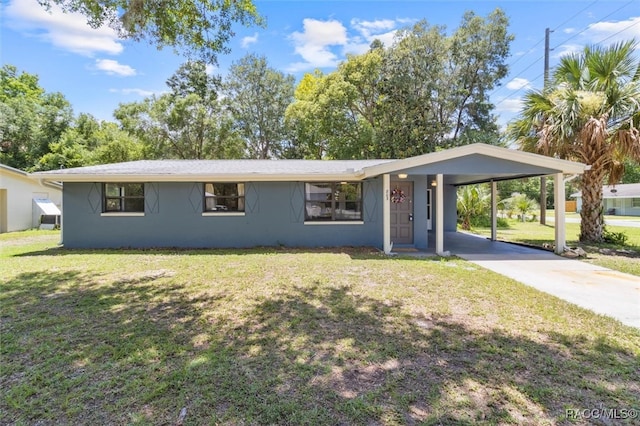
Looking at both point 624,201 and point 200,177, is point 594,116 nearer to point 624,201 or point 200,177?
point 200,177

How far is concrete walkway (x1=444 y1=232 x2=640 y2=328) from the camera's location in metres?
5.20

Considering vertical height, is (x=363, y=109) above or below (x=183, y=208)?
above

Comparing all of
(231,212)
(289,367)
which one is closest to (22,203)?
(231,212)

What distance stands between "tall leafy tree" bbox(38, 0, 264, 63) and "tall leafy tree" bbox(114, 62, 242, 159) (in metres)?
17.3

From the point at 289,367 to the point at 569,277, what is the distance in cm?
659

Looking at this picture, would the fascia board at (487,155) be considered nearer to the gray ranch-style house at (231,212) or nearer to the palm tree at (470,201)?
the gray ranch-style house at (231,212)

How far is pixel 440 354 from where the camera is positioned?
3.63 m

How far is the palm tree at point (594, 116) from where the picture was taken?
9.91m

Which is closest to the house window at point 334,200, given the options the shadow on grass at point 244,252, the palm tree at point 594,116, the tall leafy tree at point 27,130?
the shadow on grass at point 244,252

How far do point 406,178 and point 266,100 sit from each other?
19736 millimetres

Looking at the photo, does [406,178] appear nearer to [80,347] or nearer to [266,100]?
[80,347]

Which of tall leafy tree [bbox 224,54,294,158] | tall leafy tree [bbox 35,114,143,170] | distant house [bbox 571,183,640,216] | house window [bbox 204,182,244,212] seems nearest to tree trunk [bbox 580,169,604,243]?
house window [bbox 204,182,244,212]

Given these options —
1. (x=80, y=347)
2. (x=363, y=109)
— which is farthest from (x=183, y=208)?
(x=363, y=109)

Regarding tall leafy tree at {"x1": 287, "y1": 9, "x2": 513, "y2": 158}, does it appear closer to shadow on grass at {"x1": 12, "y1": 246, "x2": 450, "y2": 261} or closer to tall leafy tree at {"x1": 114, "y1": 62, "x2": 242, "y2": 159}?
tall leafy tree at {"x1": 114, "y1": 62, "x2": 242, "y2": 159}
